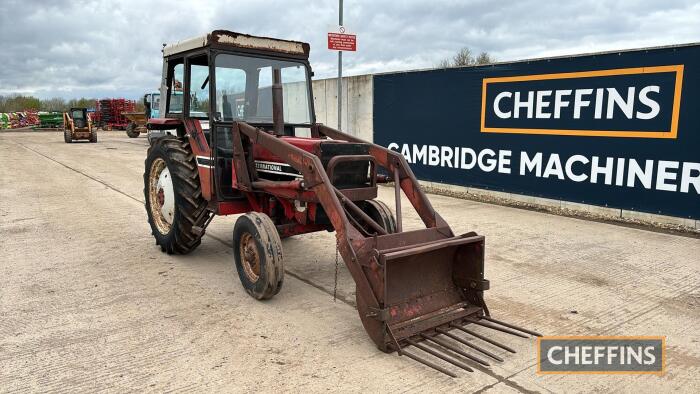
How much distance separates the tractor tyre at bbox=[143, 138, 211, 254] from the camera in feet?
17.2

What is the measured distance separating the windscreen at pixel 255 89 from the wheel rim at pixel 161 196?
1.09 m

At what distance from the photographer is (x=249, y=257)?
443cm

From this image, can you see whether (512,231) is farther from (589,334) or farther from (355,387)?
(355,387)

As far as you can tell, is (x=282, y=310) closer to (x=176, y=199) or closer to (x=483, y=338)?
(x=483, y=338)

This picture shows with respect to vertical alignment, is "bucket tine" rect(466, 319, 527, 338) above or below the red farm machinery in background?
below

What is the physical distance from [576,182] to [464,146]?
2313 millimetres

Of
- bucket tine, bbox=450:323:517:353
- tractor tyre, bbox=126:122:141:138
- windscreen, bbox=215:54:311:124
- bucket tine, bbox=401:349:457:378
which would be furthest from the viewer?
tractor tyre, bbox=126:122:141:138

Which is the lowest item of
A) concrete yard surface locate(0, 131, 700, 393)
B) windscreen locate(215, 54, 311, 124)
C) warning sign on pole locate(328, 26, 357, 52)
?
concrete yard surface locate(0, 131, 700, 393)

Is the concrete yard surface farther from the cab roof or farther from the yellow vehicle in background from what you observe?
the yellow vehicle in background

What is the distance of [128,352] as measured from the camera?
11.4 ft

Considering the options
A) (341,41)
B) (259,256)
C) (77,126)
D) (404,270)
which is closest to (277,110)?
(259,256)

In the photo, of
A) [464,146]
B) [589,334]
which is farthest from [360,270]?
[464,146]

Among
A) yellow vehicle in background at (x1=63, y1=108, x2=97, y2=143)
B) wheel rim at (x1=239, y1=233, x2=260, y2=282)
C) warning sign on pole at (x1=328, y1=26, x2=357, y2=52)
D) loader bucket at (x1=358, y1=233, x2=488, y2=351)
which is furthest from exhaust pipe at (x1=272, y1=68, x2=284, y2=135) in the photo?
yellow vehicle in background at (x1=63, y1=108, x2=97, y2=143)

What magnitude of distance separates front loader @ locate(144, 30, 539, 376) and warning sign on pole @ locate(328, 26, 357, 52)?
5.20 metres
